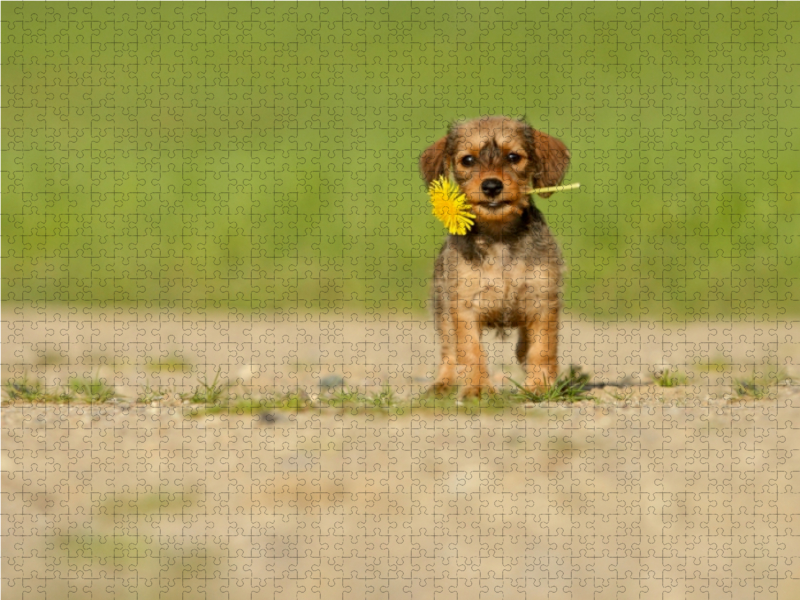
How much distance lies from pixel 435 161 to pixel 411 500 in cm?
263

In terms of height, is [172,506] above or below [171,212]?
below

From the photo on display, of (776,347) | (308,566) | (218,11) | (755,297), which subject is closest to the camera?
(308,566)

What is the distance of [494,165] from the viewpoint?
24.7 ft

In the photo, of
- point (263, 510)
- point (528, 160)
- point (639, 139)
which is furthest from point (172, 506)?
point (639, 139)

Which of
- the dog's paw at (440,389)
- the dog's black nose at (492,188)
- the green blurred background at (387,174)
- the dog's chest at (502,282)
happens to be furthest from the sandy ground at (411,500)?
the green blurred background at (387,174)

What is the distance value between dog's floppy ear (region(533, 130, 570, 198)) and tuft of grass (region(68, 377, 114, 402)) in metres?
2.96

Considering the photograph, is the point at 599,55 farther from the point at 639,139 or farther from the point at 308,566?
the point at 308,566

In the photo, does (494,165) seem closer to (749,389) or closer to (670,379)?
(670,379)

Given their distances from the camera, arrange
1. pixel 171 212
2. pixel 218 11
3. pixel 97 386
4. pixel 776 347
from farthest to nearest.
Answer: pixel 218 11
pixel 171 212
pixel 776 347
pixel 97 386

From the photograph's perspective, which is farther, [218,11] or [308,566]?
[218,11]

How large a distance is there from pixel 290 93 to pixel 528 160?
21.9 ft

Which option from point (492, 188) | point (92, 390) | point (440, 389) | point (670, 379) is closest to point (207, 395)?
point (92, 390)

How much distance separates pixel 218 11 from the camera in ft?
52.3

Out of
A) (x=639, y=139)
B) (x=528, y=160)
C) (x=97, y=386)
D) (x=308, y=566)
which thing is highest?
(x=639, y=139)
